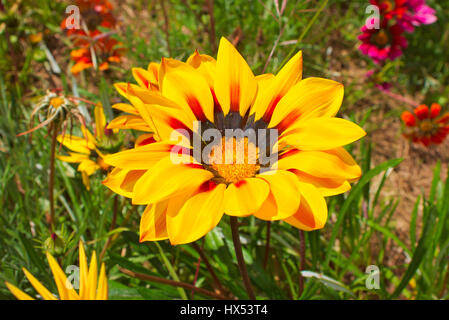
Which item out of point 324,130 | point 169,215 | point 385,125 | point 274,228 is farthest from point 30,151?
point 385,125

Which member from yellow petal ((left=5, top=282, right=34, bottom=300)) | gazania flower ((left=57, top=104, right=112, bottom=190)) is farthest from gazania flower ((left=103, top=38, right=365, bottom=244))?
gazania flower ((left=57, top=104, right=112, bottom=190))

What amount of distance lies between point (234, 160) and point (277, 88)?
212 millimetres

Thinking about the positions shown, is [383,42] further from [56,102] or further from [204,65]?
[56,102]

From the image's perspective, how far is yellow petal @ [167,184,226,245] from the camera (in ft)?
2.49

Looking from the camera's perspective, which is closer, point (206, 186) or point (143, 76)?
point (206, 186)

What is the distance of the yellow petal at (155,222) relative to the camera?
0.83m

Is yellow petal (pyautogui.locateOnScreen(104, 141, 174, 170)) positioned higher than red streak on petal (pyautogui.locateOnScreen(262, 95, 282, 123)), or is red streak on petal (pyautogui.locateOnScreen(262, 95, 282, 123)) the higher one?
red streak on petal (pyautogui.locateOnScreen(262, 95, 282, 123))

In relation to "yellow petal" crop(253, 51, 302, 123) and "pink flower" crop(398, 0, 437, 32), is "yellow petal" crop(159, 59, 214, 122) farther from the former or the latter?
"pink flower" crop(398, 0, 437, 32)

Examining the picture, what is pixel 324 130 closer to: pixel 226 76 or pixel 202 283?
pixel 226 76

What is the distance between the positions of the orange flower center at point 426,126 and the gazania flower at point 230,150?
1.44 m

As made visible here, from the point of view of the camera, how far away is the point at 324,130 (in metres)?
0.83

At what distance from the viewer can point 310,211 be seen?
32.3 inches

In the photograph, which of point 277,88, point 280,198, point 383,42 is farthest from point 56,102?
point 383,42

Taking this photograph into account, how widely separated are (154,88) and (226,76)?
0.80 ft
